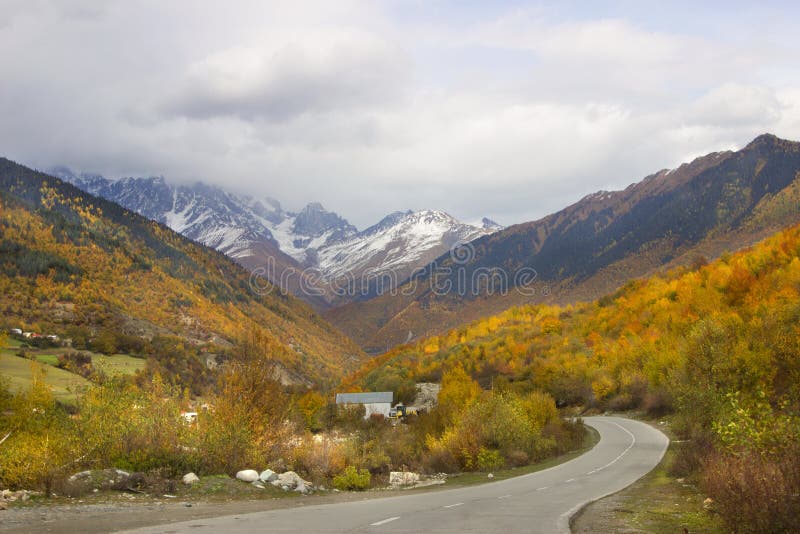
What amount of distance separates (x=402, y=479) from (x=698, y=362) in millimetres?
19387

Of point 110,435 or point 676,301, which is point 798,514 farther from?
point 676,301

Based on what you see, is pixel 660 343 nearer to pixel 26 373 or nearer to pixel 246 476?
pixel 246 476

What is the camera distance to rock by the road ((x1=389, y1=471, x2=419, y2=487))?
28469mm

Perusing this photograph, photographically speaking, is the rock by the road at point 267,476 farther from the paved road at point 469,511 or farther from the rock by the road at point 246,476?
the paved road at point 469,511

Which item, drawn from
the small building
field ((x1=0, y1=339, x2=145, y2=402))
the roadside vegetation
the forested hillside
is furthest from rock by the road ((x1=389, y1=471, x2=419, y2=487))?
field ((x1=0, y1=339, x2=145, y2=402))

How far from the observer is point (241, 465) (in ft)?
70.7

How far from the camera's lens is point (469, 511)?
15828mm

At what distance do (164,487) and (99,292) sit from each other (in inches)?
7757

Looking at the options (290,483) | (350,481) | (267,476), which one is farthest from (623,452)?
(267,476)

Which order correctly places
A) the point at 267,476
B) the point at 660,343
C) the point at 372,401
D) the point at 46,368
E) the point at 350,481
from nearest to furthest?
the point at 267,476 → the point at 350,481 → the point at 660,343 → the point at 372,401 → the point at 46,368

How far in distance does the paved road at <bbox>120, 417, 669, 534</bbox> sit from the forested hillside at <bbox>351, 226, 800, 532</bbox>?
366cm

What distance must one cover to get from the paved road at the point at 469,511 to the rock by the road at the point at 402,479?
4.33 metres

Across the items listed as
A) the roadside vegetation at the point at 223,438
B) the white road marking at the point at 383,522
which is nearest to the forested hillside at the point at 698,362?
the white road marking at the point at 383,522

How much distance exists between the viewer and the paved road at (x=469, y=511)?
11977mm
